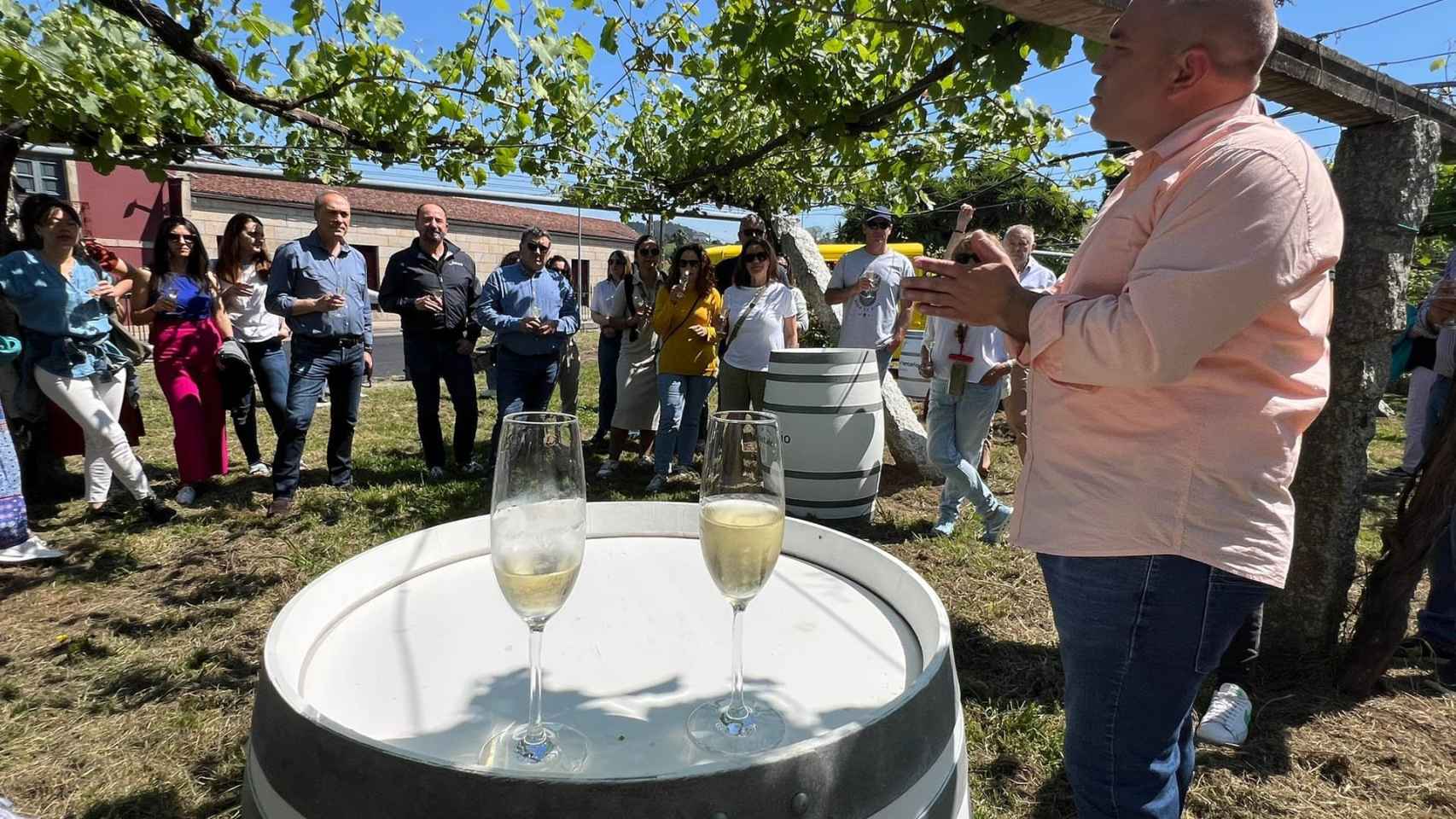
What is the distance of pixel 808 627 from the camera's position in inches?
45.2

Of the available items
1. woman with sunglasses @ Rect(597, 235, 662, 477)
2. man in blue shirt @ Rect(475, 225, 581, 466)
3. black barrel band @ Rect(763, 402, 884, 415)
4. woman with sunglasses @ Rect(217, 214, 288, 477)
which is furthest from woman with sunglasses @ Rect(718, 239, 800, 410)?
woman with sunglasses @ Rect(217, 214, 288, 477)

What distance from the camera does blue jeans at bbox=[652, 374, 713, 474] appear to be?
5527mm

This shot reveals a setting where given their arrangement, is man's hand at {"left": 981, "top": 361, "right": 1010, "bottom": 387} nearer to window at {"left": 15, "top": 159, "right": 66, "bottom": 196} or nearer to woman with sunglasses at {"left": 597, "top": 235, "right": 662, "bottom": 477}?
woman with sunglasses at {"left": 597, "top": 235, "right": 662, "bottom": 477}

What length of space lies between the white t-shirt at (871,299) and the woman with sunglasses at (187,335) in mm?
4352

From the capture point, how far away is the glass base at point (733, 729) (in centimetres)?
87

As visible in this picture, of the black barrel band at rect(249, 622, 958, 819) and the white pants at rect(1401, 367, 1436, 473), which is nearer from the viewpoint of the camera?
the black barrel band at rect(249, 622, 958, 819)

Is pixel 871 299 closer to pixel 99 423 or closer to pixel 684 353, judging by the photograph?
pixel 684 353

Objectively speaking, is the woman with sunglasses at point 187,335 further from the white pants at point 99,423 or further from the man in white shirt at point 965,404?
the man in white shirt at point 965,404

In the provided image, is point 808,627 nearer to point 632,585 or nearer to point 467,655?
point 632,585

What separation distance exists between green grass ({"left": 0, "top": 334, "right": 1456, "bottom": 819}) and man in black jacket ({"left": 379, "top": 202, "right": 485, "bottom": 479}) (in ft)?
3.00

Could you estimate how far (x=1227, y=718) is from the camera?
105 inches

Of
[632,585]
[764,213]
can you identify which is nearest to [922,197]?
[764,213]

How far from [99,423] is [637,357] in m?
3.55

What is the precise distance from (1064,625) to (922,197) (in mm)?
5494
